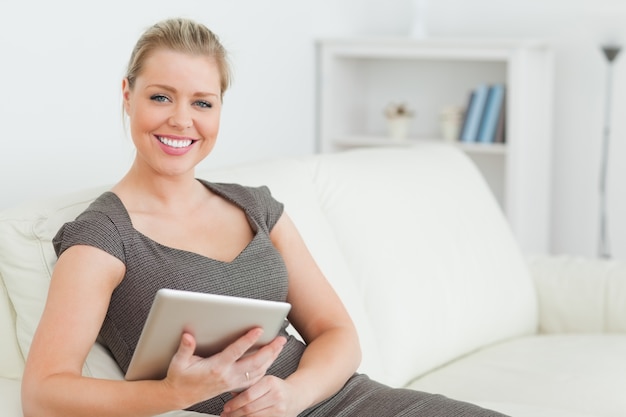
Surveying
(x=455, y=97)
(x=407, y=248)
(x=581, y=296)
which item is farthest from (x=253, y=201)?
(x=455, y=97)

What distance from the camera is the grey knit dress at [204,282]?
1643 millimetres

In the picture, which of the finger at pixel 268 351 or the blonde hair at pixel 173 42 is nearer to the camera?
the finger at pixel 268 351

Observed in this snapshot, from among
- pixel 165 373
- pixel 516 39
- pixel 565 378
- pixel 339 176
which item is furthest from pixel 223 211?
pixel 516 39

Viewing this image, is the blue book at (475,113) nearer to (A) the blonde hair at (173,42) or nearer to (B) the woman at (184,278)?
(B) the woman at (184,278)

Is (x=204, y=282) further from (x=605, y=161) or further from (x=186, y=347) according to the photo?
(x=605, y=161)

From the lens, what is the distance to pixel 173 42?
5.67 feet

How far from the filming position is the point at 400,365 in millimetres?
2340

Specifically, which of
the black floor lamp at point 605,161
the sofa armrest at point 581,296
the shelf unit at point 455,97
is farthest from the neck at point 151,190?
the black floor lamp at point 605,161

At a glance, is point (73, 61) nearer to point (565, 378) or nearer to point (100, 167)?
point (100, 167)

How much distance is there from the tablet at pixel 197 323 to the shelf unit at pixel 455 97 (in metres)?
2.51

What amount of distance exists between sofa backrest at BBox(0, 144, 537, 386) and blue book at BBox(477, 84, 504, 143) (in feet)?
3.49

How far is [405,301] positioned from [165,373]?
3.28ft

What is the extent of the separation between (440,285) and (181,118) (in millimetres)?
1032

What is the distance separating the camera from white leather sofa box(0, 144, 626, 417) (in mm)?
2184
